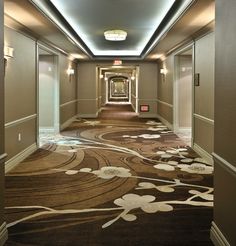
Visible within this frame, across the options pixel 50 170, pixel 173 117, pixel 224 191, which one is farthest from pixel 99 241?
pixel 173 117

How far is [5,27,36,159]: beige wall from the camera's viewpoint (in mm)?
6277

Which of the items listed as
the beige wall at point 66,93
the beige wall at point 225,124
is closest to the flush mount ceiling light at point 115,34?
the beige wall at point 66,93

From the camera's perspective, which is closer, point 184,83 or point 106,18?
point 106,18

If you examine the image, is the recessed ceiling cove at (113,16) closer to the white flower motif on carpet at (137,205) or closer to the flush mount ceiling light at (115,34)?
the flush mount ceiling light at (115,34)

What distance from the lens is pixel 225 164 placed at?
2984 mm

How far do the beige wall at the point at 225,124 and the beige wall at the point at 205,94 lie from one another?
140 inches

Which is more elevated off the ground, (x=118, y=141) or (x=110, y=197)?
(x=118, y=141)

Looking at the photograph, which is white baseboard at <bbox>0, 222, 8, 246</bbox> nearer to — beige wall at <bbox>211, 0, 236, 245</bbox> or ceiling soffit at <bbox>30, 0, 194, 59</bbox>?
beige wall at <bbox>211, 0, 236, 245</bbox>

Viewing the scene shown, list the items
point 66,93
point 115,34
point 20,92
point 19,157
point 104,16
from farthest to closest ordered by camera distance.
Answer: point 66,93, point 115,34, point 104,16, point 20,92, point 19,157

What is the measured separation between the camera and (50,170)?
6164 millimetres

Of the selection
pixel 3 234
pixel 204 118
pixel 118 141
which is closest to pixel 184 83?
pixel 118 141

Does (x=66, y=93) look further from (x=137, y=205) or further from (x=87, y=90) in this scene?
(x=137, y=205)

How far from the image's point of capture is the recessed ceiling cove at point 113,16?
6641 mm

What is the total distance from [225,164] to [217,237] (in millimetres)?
704
